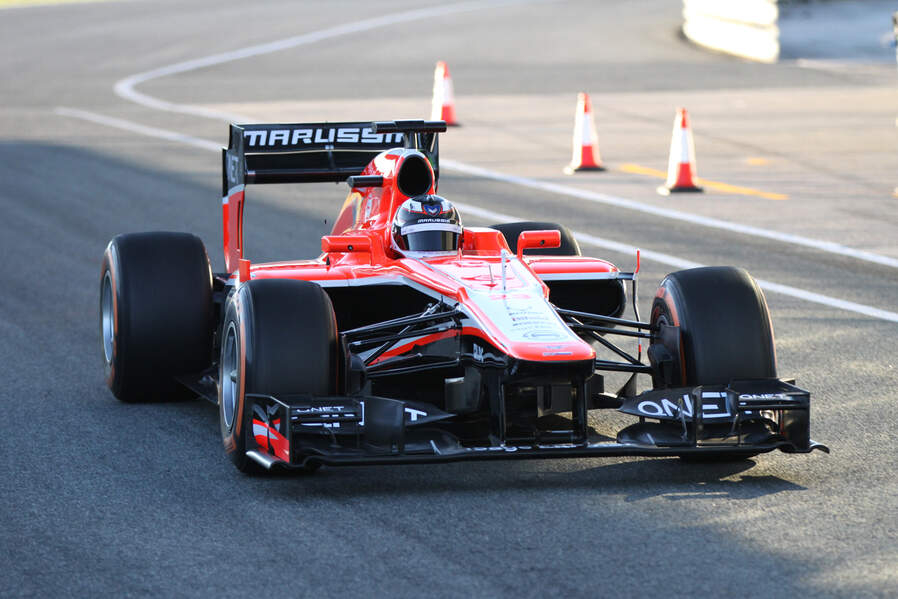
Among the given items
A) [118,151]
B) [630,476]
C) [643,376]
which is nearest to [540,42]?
[118,151]

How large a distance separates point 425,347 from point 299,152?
2486 millimetres

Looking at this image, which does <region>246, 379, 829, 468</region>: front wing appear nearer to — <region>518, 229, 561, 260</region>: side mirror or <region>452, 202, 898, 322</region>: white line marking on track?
<region>518, 229, 561, 260</region>: side mirror

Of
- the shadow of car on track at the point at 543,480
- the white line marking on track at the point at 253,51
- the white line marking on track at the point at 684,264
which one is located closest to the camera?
the shadow of car on track at the point at 543,480

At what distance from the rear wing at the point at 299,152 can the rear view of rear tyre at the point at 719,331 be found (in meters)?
2.37

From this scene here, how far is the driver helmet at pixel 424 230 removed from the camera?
26.5ft

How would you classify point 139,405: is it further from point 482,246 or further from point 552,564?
point 552,564

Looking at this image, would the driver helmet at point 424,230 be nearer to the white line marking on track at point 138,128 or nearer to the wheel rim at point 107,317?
the wheel rim at point 107,317

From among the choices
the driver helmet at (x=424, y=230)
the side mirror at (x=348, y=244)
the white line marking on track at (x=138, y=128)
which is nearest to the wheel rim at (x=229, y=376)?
the side mirror at (x=348, y=244)

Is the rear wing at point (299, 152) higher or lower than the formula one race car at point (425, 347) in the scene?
higher

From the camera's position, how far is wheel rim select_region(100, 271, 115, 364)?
29.3 feet

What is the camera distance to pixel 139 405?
28.2 ft

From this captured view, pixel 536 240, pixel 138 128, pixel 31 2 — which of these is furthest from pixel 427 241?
pixel 31 2

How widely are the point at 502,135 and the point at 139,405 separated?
13.0 metres

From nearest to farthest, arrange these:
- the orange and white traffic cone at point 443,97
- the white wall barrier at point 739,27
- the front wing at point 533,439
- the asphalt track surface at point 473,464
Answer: the asphalt track surface at point 473,464 < the front wing at point 533,439 < the orange and white traffic cone at point 443,97 < the white wall barrier at point 739,27
